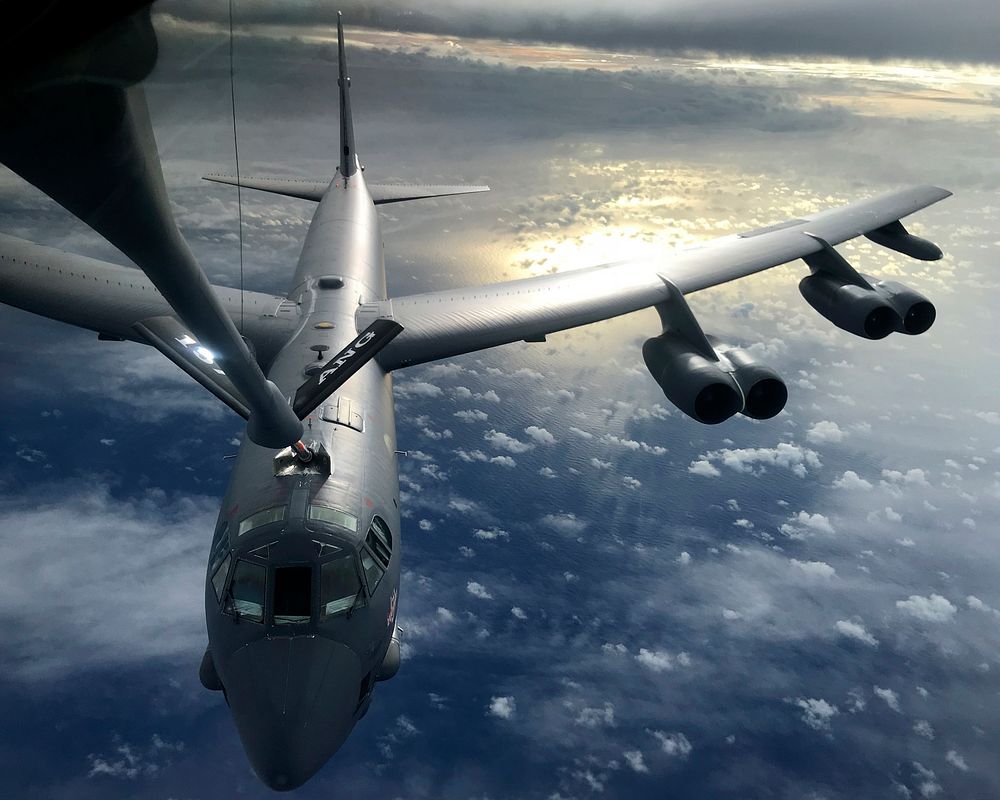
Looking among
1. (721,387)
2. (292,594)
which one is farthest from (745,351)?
(292,594)

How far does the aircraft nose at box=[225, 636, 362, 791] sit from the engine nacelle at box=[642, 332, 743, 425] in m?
12.4

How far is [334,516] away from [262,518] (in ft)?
4.03

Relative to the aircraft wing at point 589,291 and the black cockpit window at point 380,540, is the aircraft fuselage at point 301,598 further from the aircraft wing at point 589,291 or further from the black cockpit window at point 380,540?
the aircraft wing at point 589,291

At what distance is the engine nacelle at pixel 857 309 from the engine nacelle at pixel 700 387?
22.3 ft

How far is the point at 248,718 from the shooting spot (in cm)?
1203

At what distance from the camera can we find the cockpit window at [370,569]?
42.5 ft

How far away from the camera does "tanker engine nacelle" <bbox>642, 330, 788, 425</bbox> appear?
20.7m

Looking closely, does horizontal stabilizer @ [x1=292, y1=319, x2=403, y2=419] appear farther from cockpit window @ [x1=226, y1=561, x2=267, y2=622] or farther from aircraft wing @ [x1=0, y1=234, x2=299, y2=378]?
aircraft wing @ [x1=0, y1=234, x2=299, y2=378]

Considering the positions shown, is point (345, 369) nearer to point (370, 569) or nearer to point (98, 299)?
point (370, 569)

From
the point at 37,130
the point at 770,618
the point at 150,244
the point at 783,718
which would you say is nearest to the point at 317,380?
the point at 150,244

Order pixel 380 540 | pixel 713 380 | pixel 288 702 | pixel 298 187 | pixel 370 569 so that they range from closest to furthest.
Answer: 1. pixel 288 702
2. pixel 370 569
3. pixel 380 540
4. pixel 713 380
5. pixel 298 187

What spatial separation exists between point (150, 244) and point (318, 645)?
357 inches

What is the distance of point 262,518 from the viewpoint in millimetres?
12727

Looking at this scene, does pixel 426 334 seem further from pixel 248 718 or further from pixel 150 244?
pixel 150 244
